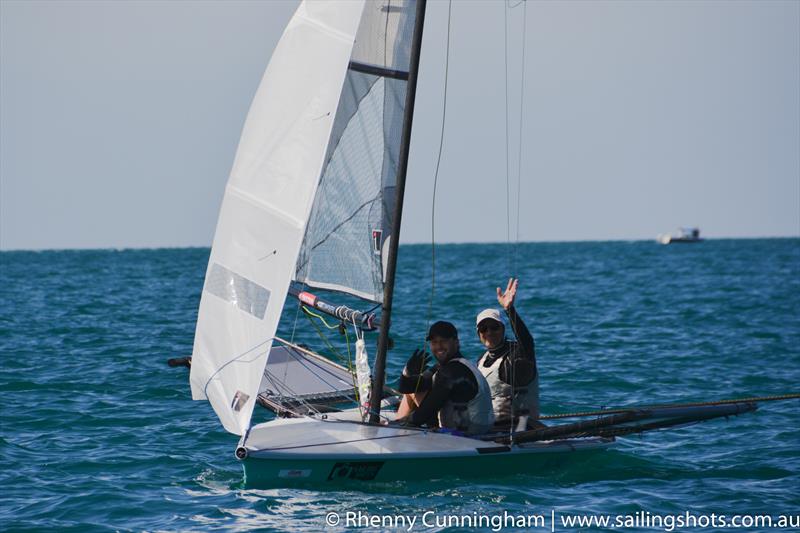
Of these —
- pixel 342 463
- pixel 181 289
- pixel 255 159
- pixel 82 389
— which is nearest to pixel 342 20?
pixel 255 159

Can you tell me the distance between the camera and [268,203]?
920 cm

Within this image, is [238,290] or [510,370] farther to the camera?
[510,370]

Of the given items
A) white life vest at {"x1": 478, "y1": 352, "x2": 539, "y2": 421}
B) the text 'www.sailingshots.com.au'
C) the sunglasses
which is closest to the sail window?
the text 'www.sailingshots.com.au'

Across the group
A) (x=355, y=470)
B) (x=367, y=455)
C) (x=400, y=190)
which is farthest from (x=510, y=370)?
(x=400, y=190)

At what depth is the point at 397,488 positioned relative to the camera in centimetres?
898

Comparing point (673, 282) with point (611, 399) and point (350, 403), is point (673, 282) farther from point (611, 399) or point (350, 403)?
point (350, 403)

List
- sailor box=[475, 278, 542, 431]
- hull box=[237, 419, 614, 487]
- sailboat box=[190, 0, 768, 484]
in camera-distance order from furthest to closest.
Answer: sailor box=[475, 278, 542, 431]
sailboat box=[190, 0, 768, 484]
hull box=[237, 419, 614, 487]

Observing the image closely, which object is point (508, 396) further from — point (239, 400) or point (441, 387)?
point (239, 400)

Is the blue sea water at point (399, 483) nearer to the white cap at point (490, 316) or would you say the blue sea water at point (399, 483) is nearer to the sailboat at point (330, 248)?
the sailboat at point (330, 248)

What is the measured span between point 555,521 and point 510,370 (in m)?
1.95

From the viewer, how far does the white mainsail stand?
8992 mm

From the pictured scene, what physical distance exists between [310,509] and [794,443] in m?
5.60

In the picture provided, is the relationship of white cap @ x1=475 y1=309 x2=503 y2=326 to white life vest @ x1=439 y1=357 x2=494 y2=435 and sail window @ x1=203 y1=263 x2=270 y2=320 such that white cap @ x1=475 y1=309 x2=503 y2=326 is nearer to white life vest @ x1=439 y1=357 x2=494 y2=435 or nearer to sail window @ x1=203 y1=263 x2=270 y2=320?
white life vest @ x1=439 y1=357 x2=494 y2=435

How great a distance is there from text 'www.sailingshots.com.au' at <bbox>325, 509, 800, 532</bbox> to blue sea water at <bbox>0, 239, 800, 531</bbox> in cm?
5
